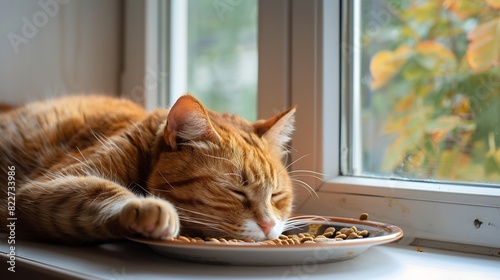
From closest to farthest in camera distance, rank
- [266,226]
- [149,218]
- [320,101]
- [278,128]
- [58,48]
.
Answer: [149,218] → [266,226] → [278,128] → [320,101] → [58,48]

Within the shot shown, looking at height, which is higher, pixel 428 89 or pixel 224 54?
pixel 224 54

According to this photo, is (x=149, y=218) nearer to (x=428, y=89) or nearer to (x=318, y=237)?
(x=318, y=237)

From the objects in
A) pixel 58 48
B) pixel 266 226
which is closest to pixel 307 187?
pixel 266 226

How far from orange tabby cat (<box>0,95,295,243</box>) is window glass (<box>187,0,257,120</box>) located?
0.44 meters

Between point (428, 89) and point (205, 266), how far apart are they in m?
0.73

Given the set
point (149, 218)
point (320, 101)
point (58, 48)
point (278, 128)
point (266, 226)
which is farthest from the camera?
point (58, 48)

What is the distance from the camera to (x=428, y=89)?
1396 millimetres

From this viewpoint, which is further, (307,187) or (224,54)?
(224,54)

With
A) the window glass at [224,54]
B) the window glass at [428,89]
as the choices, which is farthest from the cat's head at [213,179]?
the window glass at [224,54]

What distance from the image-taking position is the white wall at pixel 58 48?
5.69ft

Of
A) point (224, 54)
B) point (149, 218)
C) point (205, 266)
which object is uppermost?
point (224, 54)

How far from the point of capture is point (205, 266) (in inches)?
40.5

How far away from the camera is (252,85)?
177 centimetres

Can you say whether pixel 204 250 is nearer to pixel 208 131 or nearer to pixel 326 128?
pixel 208 131
